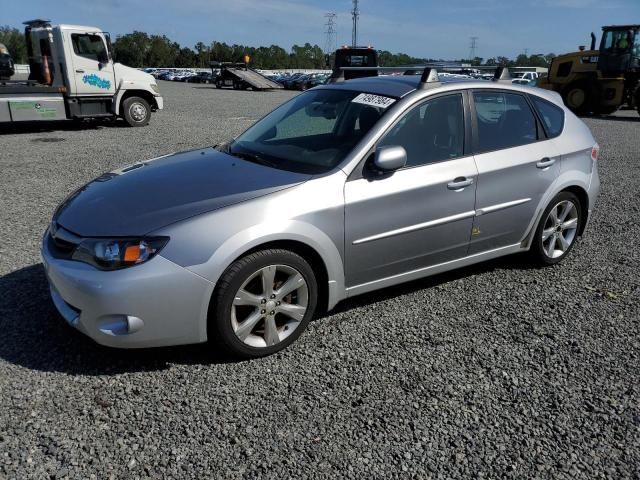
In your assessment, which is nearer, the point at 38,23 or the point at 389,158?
the point at 389,158

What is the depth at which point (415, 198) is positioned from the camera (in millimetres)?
3750

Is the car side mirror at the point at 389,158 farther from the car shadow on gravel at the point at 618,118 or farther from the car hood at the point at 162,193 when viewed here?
the car shadow on gravel at the point at 618,118

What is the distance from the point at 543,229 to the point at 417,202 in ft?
5.24

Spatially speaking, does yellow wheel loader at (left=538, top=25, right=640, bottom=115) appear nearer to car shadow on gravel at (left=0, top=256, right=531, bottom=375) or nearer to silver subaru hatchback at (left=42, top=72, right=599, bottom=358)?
silver subaru hatchback at (left=42, top=72, right=599, bottom=358)

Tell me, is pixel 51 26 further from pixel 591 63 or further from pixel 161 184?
pixel 591 63

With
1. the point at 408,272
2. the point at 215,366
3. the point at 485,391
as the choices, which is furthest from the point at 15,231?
the point at 485,391

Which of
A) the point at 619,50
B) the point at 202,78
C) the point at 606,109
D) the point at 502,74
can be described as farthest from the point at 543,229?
the point at 202,78

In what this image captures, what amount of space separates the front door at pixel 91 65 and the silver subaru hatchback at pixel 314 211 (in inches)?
424

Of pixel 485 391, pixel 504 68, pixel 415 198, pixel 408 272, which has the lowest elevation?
pixel 485 391

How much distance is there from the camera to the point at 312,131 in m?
4.26

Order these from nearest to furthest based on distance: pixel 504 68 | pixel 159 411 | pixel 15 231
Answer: pixel 159 411, pixel 504 68, pixel 15 231

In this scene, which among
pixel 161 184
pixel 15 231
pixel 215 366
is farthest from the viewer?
pixel 15 231

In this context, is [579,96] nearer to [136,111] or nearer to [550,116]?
[136,111]

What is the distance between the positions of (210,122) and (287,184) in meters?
13.7
